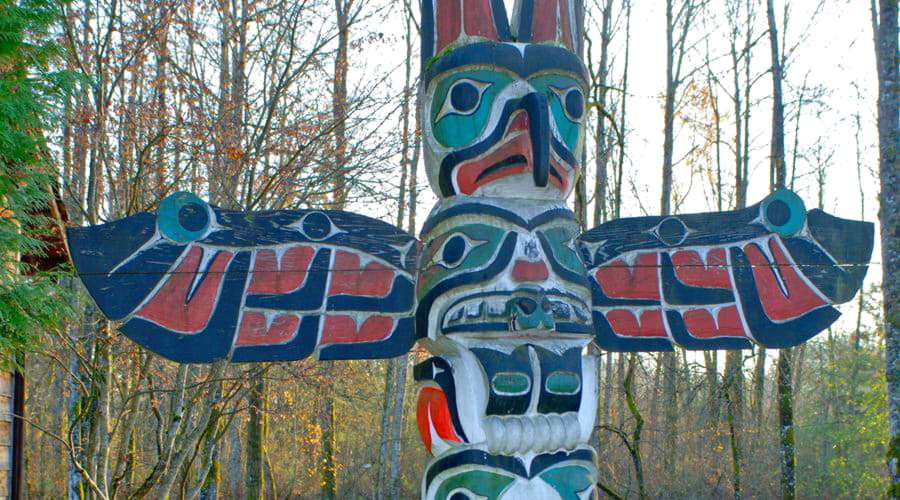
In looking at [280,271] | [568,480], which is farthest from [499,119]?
[568,480]

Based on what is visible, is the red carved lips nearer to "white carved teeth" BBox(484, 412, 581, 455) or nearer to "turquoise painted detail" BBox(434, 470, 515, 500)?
"white carved teeth" BBox(484, 412, 581, 455)

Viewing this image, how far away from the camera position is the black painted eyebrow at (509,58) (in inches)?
202

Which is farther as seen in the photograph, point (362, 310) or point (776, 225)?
point (776, 225)

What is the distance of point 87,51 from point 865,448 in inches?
628

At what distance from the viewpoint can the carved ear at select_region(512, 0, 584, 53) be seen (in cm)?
541

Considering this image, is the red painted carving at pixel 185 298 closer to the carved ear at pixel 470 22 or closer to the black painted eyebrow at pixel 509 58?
the black painted eyebrow at pixel 509 58

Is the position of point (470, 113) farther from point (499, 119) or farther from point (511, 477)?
point (511, 477)

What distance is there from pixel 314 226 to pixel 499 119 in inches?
53.3

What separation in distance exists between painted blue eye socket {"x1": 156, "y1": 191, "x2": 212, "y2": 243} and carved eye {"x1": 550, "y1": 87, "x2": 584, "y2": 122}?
7.57 feet

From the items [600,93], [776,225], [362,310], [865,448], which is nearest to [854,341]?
[865,448]

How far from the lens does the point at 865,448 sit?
16.8 metres

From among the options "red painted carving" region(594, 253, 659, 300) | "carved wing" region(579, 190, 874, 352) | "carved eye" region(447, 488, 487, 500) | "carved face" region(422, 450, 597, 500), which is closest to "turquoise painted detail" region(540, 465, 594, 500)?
"carved face" region(422, 450, 597, 500)

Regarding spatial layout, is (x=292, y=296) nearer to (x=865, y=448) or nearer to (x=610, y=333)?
(x=610, y=333)

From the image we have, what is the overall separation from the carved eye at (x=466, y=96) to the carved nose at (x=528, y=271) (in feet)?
3.33
